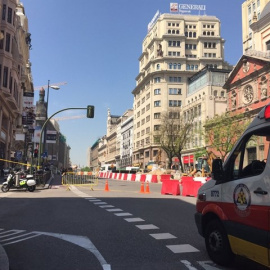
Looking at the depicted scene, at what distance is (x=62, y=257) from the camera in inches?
214

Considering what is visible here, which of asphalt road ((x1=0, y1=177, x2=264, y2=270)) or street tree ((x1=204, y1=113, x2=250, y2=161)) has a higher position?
street tree ((x1=204, y1=113, x2=250, y2=161))

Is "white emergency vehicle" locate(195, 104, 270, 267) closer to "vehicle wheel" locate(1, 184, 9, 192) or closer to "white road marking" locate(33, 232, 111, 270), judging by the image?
"white road marking" locate(33, 232, 111, 270)

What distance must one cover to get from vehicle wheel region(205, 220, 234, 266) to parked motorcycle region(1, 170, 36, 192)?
52.0ft

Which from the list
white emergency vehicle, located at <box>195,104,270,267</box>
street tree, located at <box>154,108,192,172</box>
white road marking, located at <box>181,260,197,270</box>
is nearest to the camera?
white emergency vehicle, located at <box>195,104,270,267</box>

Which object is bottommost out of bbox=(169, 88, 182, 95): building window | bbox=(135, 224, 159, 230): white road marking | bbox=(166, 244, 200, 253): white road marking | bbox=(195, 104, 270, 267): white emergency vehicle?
bbox=(166, 244, 200, 253): white road marking

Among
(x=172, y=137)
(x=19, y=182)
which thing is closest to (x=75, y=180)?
(x=19, y=182)

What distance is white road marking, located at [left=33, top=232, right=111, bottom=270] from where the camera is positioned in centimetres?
514

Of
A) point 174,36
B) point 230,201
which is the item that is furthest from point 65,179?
point 174,36

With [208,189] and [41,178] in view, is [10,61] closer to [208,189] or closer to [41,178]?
[41,178]

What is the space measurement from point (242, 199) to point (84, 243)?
3.40 metres

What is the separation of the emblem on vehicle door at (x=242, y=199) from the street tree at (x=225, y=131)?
138 ft

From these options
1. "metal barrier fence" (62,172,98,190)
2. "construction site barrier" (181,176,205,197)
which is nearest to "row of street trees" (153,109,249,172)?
"metal barrier fence" (62,172,98,190)

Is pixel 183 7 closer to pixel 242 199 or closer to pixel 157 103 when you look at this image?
pixel 157 103

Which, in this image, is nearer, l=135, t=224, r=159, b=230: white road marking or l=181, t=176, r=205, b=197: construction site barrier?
l=135, t=224, r=159, b=230: white road marking
